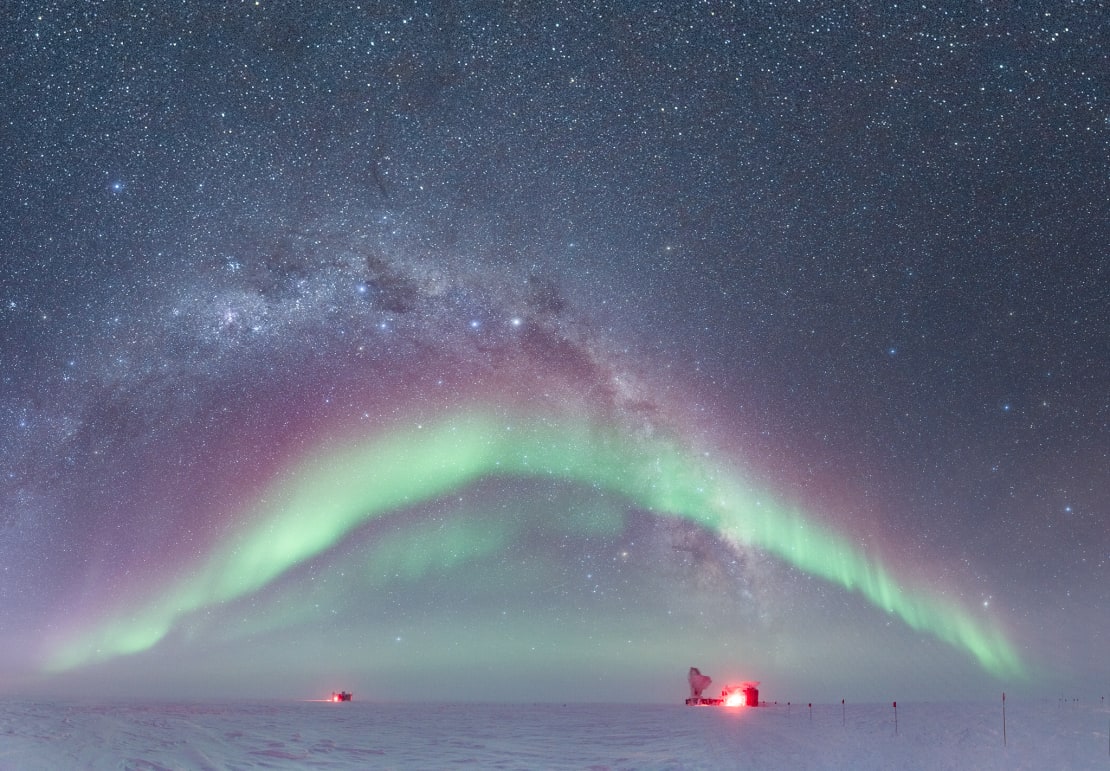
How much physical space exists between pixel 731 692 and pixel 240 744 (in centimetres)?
13739

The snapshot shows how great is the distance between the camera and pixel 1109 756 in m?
39.4

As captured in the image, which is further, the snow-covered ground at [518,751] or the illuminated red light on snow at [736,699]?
the illuminated red light on snow at [736,699]

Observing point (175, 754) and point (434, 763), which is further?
point (175, 754)

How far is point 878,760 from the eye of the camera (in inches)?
1475

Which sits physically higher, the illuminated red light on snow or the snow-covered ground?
the snow-covered ground

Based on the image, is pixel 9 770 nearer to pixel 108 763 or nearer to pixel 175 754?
pixel 108 763

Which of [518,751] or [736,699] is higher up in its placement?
[518,751]

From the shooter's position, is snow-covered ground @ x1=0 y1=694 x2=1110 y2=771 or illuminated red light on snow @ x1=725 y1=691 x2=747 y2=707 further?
illuminated red light on snow @ x1=725 y1=691 x2=747 y2=707

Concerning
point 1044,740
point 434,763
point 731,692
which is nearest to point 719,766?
point 434,763

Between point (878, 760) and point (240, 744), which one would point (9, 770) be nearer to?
point (240, 744)

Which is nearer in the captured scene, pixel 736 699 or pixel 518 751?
pixel 518 751

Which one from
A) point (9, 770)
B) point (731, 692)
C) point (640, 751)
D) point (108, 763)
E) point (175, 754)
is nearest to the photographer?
point (9, 770)

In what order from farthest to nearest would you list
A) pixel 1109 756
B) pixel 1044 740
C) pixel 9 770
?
pixel 1044 740, pixel 1109 756, pixel 9 770

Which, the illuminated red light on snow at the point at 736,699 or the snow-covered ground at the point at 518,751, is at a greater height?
the snow-covered ground at the point at 518,751
